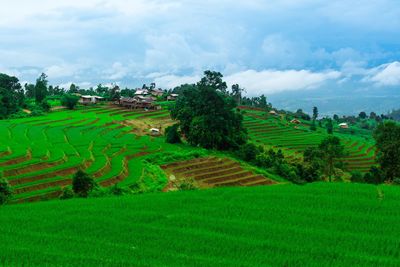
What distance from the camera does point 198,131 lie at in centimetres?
4972

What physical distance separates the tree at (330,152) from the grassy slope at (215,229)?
2156 centimetres

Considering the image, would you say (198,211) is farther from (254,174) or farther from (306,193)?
(254,174)

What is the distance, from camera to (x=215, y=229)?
43.4ft

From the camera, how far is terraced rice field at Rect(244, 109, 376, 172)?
198 feet

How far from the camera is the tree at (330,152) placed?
39.8 metres

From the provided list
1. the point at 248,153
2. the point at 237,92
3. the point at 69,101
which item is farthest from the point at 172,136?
the point at 237,92

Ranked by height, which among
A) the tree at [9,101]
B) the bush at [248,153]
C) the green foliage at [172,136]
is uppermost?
the tree at [9,101]

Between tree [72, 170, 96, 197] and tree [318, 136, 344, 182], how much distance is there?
22.8 m

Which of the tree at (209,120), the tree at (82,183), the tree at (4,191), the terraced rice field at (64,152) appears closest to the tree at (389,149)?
the tree at (209,120)

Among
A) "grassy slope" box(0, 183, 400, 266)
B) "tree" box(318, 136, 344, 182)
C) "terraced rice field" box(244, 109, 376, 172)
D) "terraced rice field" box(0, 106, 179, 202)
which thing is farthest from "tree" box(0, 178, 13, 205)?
"terraced rice field" box(244, 109, 376, 172)

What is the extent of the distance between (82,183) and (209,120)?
26677 millimetres

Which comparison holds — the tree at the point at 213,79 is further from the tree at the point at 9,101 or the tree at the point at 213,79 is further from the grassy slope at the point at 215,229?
the grassy slope at the point at 215,229

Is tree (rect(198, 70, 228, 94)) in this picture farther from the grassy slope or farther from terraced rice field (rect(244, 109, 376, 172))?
the grassy slope

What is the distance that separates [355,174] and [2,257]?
3772 centimetres
